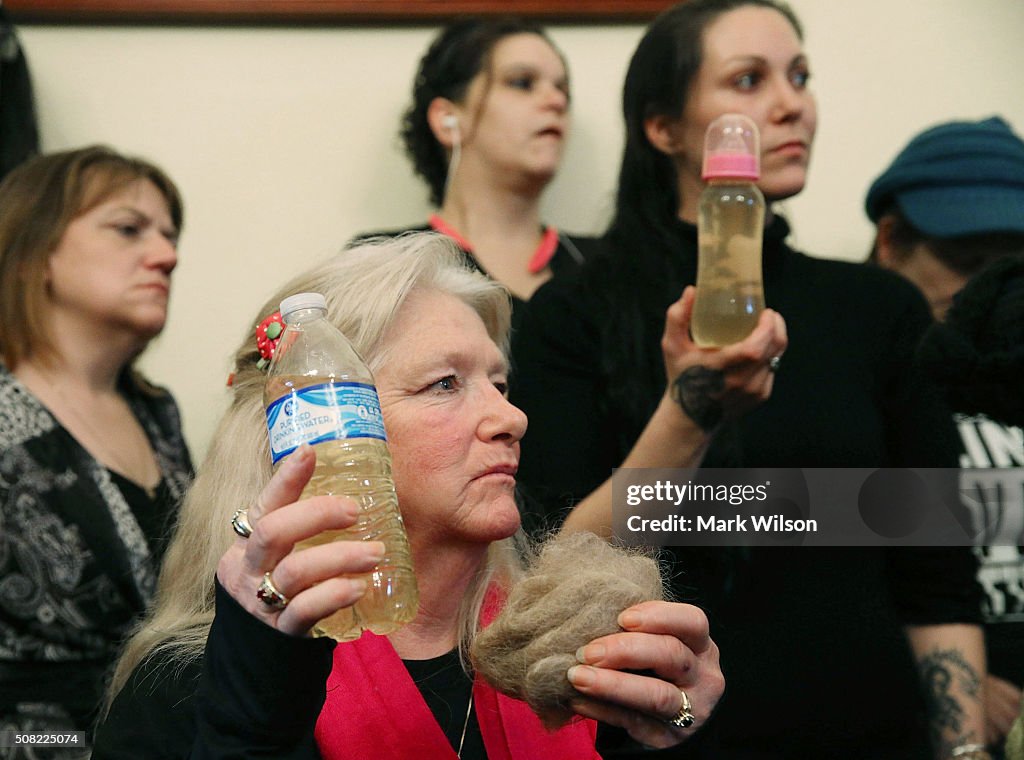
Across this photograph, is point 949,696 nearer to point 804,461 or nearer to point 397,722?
point 804,461

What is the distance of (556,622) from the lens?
93 centimetres

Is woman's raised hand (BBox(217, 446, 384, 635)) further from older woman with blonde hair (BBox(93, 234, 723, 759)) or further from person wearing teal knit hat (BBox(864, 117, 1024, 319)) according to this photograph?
person wearing teal knit hat (BBox(864, 117, 1024, 319))

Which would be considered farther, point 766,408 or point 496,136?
point 496,136

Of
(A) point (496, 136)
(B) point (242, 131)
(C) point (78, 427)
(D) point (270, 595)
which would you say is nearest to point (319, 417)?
(D) point (270, 595)

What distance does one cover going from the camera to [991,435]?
178 cm

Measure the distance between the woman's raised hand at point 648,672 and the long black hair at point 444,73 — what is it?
1.39 meters

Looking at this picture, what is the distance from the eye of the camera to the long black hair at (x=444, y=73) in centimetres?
214

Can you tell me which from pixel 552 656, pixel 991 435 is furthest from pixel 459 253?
pixel 991 435

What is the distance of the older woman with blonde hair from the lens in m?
0.86

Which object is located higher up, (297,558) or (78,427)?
(78,427)

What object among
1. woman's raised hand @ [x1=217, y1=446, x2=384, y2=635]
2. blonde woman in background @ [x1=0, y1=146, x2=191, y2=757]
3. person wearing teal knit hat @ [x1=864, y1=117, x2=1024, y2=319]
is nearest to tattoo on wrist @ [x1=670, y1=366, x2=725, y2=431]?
woman's raised hand @ [x1=217, y1=446, x2=384, y2=635]

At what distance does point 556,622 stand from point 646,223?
839mm

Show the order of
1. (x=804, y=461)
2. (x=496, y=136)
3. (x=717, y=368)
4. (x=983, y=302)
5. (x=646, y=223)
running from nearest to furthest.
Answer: (x=983, y=302)
(x=717, y=368)
(x=804, y=461)
(x=646, y=223)
(x=496, y=136)

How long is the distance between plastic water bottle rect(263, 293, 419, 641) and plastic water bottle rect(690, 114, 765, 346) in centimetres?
50
